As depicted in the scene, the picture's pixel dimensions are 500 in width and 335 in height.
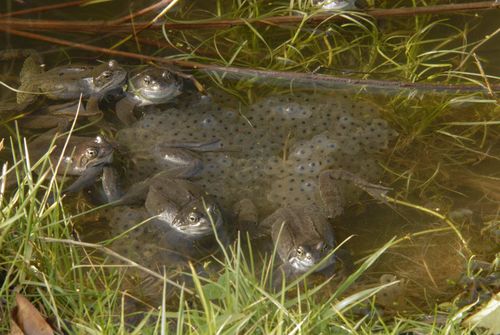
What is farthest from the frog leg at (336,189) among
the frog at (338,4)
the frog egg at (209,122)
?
the frog at (338,4)

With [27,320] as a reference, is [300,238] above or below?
below

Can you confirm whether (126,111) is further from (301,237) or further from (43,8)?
(301,237)

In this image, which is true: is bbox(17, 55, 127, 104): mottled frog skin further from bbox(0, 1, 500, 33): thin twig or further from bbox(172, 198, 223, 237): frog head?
bbox(172, 198, 223, 237): frog head

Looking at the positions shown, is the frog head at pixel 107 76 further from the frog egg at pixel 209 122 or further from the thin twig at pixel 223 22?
the frog egg at pixel 209 122

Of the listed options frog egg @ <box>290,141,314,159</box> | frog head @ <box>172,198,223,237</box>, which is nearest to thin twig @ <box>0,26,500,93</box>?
frog egg @ <box>290,141,314,159</box>

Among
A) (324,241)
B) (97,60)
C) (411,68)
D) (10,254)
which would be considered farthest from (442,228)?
(97,60)

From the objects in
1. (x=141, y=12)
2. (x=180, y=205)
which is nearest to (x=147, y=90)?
(x=141, y=12)
